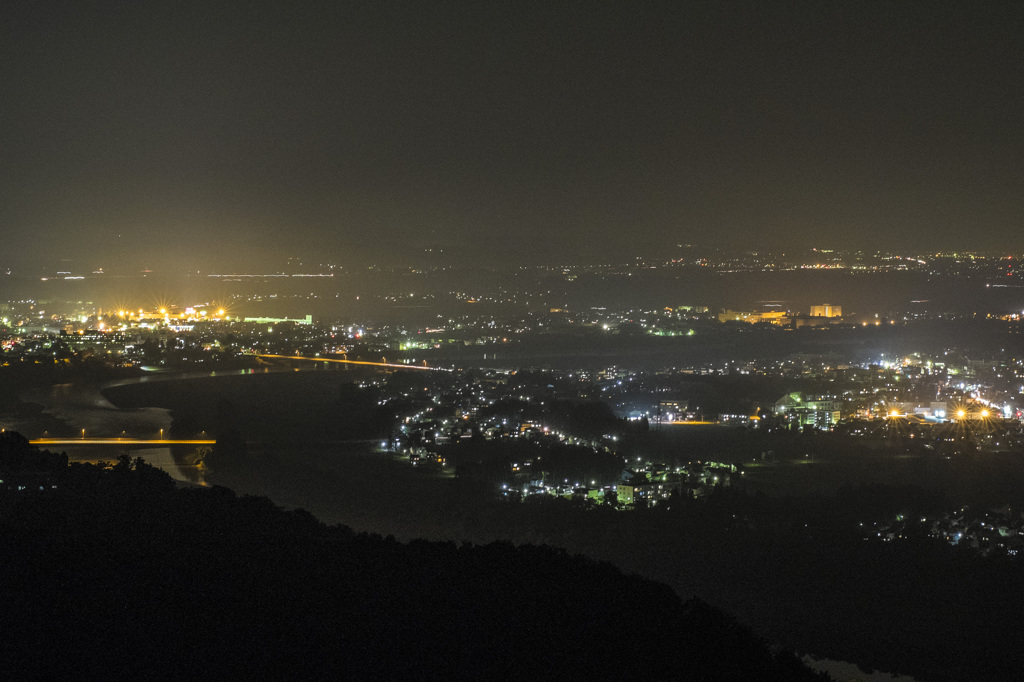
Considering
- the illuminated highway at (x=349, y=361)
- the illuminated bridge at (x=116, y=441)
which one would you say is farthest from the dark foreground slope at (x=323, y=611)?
the illuminated highway at (x=349, y=361)

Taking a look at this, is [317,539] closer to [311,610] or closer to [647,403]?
[311,610]

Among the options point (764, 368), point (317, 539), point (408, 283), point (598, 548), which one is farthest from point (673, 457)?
point (408, 283)

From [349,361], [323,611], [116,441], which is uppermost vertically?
[323,611]

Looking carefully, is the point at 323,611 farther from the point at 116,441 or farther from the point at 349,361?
the point at 349,361

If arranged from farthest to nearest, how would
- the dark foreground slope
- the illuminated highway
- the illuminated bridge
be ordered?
the illuminated highway → the illuminated bridge → the dark foreground slope

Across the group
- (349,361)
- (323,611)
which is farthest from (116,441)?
(349,361)

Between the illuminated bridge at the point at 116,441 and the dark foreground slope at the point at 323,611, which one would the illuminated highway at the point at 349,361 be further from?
the dark foreground slope at the point at 323,611

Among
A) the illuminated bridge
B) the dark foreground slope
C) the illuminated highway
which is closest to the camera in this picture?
the dark foreground slope

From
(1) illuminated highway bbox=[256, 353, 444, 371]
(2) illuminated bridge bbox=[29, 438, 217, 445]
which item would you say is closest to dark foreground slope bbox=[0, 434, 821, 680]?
(2) illuminated bridge bbox=[29, 438, 217, 445]

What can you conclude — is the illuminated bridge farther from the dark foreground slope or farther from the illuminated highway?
the illuminated highway
